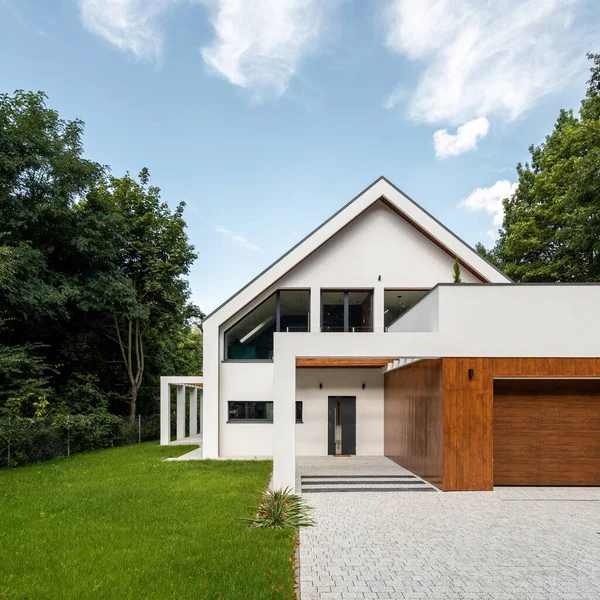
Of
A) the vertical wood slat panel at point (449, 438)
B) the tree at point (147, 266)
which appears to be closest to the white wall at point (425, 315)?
the vertical wood slat panel at point (449, 438)

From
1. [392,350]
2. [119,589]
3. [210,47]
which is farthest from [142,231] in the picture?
[119,589]

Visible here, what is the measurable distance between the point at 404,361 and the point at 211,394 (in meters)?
6.11

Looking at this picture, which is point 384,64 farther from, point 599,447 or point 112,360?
point 112,360

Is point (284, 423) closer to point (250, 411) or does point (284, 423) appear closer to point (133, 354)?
point (250, 411)

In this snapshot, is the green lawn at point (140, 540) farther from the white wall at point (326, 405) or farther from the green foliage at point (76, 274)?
the green foliage at point (76, 274)

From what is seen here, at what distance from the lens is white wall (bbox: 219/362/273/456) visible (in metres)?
15.1

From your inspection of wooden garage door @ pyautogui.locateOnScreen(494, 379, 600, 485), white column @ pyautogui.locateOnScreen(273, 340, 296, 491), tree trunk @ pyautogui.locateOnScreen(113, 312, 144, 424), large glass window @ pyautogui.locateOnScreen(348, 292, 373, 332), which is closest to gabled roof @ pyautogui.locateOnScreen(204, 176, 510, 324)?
large glass window @ pyautogui.locateOnScreen(348, 292, 373, 332)

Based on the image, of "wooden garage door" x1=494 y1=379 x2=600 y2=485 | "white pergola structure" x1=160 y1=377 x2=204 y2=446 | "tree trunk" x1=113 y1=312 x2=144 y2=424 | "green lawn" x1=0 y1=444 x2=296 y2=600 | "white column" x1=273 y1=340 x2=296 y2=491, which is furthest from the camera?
"tree trunk" x1=113 y1=312 x2=144 y2=424

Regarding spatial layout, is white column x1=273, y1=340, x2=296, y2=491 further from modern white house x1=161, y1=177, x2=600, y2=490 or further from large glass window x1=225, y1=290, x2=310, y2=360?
large glass window x1=225, y1=290, x2=310, y2=360

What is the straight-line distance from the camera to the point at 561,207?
78.0ft

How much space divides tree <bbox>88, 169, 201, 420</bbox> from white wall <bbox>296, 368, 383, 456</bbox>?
10.8m

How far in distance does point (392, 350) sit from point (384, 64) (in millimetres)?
14128

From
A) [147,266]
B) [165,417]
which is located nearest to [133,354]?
[147,266]

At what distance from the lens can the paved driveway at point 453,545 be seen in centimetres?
496
